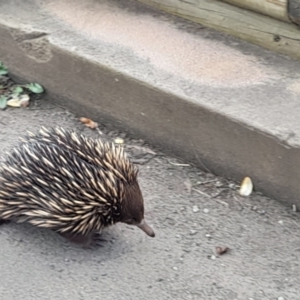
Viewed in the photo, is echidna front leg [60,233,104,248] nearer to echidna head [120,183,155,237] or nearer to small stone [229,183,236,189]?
echidna head [120,183,155,237]

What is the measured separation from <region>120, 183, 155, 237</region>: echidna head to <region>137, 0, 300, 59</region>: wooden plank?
1.10 meters

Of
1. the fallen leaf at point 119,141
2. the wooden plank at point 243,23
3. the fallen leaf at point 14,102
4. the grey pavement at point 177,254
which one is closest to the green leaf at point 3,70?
the fallen leaf at point 14,102

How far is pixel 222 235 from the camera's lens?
3387 millimetres

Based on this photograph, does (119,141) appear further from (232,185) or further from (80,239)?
(80,239)

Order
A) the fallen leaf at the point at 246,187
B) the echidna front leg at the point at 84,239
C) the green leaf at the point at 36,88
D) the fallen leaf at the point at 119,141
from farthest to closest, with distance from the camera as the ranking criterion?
the green leaf at the point at 36,88
the fallen leaf at the point at 119,141
the fallen leaf at the point at 246,187
the echidna front leg at the point at 84,239

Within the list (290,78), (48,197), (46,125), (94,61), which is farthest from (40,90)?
(290,78)

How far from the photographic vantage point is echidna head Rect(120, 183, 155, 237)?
315 cm

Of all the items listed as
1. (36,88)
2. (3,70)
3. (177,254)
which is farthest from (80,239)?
(3,70)

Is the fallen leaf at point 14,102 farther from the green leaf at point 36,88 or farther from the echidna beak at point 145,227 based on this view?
Answer: the echidna beak at point 145,227

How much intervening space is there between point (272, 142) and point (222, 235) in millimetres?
450

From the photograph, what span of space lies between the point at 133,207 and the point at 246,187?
25.4 inches

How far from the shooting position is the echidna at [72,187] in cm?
316

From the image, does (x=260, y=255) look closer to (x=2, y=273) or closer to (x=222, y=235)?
(x=222, y=235)

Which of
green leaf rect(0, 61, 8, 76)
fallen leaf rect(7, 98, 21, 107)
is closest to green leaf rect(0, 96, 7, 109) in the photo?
fallen leaf rect(7, 98, 21, 107)
